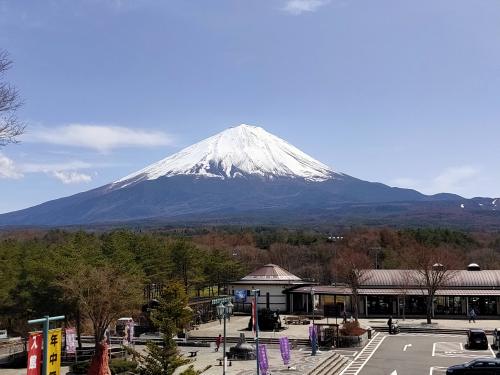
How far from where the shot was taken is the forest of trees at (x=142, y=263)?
37.4 m

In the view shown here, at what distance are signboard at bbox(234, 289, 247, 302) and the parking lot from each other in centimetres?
1394

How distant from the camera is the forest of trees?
123 ft

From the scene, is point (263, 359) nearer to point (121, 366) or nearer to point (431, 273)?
point (121, 366)

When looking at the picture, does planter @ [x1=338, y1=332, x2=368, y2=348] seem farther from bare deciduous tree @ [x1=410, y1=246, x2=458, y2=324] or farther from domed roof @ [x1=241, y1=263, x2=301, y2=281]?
domed roof @ [x1=241, y1=263, x2=301, y2=281]

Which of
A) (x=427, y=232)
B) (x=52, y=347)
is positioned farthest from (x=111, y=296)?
(x=427, y=232)

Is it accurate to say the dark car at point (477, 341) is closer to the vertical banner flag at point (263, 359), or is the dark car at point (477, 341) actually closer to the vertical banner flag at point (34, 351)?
the vertical banner flag at point (263, 359)

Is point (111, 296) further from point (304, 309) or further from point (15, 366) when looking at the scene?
point (304, 309)

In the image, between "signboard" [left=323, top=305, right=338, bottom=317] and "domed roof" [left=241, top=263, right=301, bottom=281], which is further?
"domed roof" [left=241, top=263, right=301, bottom=281]

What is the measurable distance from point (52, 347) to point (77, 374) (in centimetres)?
1775

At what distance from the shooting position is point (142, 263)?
56188 mm

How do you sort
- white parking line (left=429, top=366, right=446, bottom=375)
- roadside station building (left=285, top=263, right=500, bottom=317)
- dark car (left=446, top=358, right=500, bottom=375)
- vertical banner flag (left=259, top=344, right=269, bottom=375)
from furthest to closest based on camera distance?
roadside station building (left=285, top=263, right=500, bottom=317), white parking line (left=429, top=366, right=446, bottom=375), dark car (left=446, top=358, right=500, bottom=375), vertical banner flag (left=259, top=344, right=269, bottom=375)

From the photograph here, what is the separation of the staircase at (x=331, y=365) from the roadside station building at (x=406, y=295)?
56.5 feet

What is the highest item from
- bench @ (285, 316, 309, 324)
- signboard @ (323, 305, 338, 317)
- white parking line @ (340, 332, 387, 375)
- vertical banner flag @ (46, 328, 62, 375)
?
vertical banner flag @ (46, 328, 62, 375)

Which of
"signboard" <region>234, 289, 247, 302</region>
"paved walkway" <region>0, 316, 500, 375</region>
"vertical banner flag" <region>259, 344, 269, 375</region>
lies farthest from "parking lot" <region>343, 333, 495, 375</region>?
"signboard" <region>234, 289, 247, 302</region>
